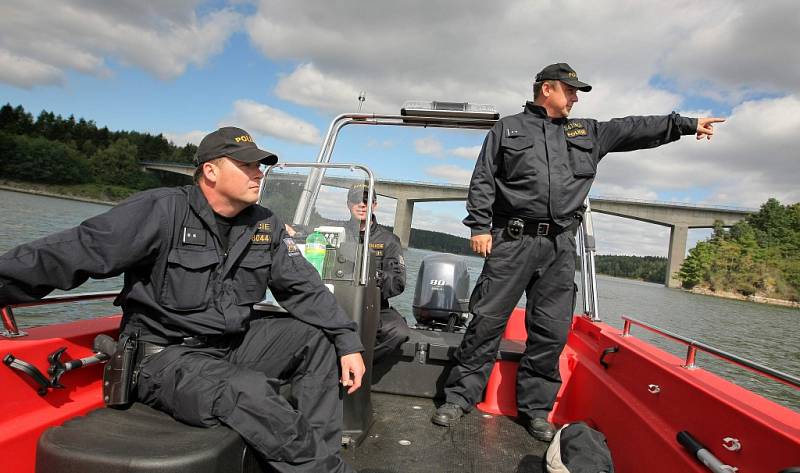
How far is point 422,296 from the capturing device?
432 cm

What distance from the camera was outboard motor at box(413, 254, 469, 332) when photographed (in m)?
4.21

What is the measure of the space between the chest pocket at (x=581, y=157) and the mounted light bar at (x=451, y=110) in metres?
0.69

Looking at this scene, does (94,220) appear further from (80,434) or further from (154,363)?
(80,434)

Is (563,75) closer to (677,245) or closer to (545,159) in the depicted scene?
(545,159)

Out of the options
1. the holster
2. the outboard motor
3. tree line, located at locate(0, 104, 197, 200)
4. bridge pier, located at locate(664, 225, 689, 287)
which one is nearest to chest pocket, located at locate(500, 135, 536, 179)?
the outboard motor

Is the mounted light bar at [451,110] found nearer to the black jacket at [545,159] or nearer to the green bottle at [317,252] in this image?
the black jacket at [545,159]

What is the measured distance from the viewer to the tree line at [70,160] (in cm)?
5378

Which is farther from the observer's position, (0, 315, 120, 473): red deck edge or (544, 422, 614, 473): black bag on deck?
(544, 422, 614, 473): black bag on deck

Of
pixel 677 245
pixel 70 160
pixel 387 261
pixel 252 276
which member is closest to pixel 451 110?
pixel 387 261

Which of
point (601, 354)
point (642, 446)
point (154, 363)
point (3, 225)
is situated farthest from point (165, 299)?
point (3, 225)

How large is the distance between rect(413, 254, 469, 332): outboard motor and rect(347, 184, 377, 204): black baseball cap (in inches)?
71.3

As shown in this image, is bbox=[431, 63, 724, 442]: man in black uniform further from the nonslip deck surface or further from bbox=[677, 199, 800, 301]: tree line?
bbox=[677, 199, 800, 301]: tree line

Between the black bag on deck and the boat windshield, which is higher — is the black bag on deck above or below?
below

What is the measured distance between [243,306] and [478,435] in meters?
1.40
